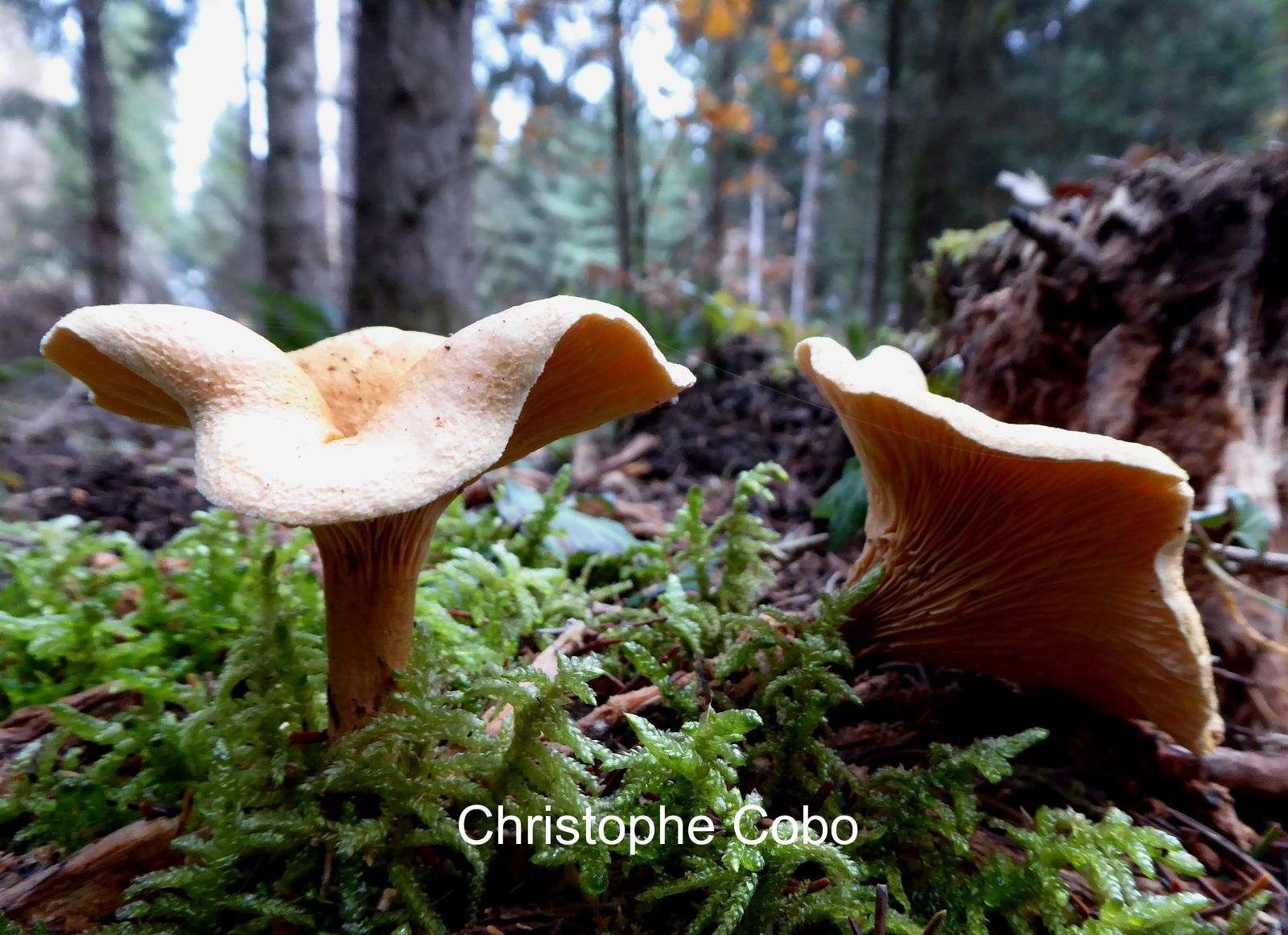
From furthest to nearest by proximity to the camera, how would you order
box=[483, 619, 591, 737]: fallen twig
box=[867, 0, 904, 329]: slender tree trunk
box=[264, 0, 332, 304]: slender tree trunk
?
box=[264, 0, 332, 304]: slender tree trunk, box=[867, 0, 904, 329]: slender tree trunk, box=[483, 619, 591, 737]: fallen twig

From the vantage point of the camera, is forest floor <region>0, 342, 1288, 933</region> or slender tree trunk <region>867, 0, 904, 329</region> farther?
slender tree trunk <region>867, 0, 904, 329</region>

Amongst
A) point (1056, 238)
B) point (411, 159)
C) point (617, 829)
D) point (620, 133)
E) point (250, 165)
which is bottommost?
point (617, 829)

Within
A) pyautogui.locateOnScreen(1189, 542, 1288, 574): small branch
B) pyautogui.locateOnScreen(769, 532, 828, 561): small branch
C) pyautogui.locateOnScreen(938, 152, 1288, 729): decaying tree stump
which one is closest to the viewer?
pyautogui.locateOnScreen(1189, 542, 1288, 574): small branch

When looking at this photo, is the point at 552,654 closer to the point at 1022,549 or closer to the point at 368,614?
the point at 368,614

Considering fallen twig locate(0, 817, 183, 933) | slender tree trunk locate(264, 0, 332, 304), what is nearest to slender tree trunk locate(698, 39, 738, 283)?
slender tree trunk locate(264, 0, 332, 304)

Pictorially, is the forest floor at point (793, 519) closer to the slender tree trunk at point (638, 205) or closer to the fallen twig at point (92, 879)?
the fallen twig at point (92, 879)

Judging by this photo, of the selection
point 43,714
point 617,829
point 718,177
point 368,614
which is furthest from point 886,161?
point 43,714

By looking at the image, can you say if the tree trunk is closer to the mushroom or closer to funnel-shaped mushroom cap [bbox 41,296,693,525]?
the mushroom

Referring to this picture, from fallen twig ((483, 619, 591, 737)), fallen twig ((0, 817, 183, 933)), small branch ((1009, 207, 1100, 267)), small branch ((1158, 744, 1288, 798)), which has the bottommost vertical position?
fallen twig ((0, 817, 183, 933))
